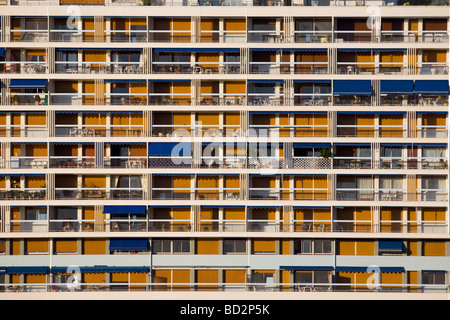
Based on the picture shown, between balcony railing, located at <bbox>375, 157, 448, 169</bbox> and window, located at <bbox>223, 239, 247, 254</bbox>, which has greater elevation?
balcony railing, located at <bbox>375, 157, 448, 169</bbox>

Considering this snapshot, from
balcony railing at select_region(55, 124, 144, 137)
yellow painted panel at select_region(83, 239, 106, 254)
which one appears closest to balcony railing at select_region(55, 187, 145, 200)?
yellow painted panel at select_region(83, 239, 106, 254)

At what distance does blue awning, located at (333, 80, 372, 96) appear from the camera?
3546 cm

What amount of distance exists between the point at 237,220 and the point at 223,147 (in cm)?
399

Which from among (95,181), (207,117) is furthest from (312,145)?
(95,181)

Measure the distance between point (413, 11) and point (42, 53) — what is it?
2021cm

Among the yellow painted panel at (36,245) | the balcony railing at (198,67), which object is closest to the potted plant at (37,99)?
the balcony railing at (198,67)

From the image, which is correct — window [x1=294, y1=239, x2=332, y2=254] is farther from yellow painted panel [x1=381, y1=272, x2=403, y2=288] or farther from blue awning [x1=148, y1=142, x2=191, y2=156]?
blue awning [x1=148, y1=142, x2=191, y2=156]

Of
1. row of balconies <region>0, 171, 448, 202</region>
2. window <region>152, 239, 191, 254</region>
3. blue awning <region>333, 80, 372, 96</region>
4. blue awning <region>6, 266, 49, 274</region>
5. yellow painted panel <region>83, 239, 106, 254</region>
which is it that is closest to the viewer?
blue awning <region>333, 80, 372, 96</region>

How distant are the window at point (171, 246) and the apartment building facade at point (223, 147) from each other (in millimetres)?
76

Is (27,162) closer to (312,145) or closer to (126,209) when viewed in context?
(126,209)

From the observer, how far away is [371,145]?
3594 cm

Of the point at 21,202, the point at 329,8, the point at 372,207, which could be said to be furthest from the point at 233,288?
the point at 329,8

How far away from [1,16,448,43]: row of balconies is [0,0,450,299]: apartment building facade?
0.28 feet

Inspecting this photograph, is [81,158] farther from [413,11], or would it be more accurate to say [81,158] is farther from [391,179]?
[413,11]
